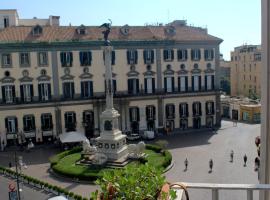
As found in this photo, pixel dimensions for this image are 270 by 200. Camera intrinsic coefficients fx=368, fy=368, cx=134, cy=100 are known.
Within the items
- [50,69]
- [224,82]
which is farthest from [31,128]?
[224,82]

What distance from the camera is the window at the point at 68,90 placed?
41.7m

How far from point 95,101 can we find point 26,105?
24.9ft

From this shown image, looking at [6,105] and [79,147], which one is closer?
[79,147]

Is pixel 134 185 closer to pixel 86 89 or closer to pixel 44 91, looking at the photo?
pixel 44 91

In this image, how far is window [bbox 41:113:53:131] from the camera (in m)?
40.8

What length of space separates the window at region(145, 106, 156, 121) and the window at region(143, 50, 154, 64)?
5554mm

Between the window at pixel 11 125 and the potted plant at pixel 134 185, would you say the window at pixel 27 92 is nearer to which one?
the window at pixel 11 125

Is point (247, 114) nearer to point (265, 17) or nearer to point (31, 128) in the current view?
point (31, 128)

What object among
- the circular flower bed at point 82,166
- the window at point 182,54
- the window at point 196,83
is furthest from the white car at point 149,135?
the window at point 182,54

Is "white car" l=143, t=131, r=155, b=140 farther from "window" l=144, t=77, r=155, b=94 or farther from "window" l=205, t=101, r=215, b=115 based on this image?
"window" l=205, t=101, r=215, b=115

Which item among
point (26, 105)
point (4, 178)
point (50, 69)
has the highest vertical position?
point (50, 69)

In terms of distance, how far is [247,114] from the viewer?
5256cm

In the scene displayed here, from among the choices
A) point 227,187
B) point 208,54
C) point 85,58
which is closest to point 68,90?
point 85,58

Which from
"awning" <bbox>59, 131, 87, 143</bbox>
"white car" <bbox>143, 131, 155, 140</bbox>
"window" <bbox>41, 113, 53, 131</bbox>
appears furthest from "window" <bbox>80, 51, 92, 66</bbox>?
"white car" <bbox>143, 131, 155, 140</bbox>
